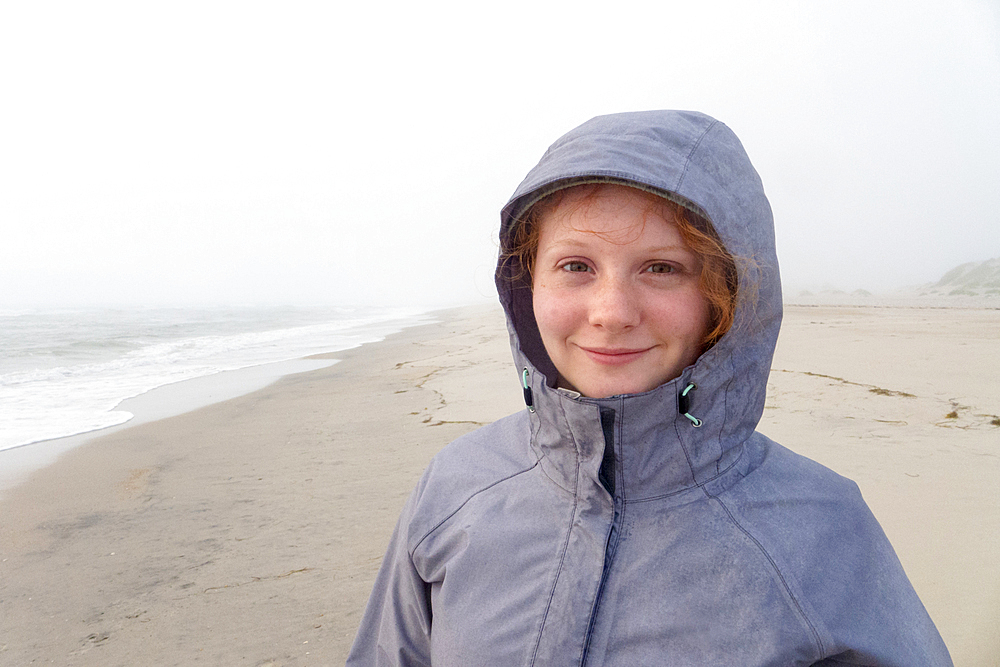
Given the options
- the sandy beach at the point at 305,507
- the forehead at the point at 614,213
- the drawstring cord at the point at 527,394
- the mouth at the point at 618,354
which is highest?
the forehead at the point at 614,213

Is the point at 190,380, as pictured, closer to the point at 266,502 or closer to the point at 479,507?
the point at 266,502

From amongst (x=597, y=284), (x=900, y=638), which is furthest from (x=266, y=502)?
(x=900, y=638)

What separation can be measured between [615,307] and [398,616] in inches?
34.9

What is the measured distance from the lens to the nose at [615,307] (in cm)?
107

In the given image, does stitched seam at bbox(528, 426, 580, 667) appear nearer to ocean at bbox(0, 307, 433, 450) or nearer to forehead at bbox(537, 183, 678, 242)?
forehead at bbox(537, 183, 678, 242)

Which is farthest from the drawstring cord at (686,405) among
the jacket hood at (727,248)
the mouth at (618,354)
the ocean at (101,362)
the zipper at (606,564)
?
the ocean at (101,362)

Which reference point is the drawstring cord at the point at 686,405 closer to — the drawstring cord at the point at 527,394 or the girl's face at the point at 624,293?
the girl's face at the point at 624,293

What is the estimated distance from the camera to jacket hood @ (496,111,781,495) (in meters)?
1.07

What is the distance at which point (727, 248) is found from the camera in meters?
1.09

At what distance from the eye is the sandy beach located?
85.3 inches

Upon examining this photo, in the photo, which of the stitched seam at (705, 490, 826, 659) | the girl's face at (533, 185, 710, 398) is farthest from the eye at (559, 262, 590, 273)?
the stitched seam at (705, 490, 826, 659)

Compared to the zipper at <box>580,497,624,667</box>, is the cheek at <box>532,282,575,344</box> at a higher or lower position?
higher

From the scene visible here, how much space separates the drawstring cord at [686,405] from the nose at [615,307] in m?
0.16

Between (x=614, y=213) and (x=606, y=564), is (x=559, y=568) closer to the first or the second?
(x=606, y=564)
